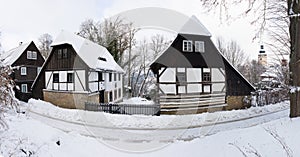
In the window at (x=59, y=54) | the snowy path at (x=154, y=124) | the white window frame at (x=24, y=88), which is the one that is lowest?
the snowy path at (x=154, y=124)

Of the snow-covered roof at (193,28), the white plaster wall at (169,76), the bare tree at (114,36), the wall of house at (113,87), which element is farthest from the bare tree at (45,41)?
the snow-covered roof at (193,28)

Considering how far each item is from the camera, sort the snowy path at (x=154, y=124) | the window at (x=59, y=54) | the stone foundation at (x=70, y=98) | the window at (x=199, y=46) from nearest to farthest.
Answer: the snowy path at (x=154, y=124) < the window at (x=199, y=46) < the stone foundation at (x=70, y=98) < the window at (x=59, y=54)

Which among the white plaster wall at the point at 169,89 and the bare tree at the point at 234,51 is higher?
the bare tree at the point at 234,51

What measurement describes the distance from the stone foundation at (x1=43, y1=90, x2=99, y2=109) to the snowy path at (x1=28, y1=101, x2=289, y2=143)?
2.32m

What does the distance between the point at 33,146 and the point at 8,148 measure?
92 cm

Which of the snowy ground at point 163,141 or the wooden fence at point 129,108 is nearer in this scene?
the snowy ground at point 163,141

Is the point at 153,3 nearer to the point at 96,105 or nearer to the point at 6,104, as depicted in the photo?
the point at 96,105

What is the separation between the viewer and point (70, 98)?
20.2 meters

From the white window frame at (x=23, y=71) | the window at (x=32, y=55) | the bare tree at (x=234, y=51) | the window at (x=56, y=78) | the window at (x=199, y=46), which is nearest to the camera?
the window at (x=199, y=46)

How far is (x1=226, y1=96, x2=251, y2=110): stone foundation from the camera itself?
18.2 m

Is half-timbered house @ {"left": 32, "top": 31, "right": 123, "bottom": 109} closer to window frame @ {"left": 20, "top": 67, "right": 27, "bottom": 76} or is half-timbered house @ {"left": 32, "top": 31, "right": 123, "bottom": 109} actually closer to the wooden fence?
the wooden fence

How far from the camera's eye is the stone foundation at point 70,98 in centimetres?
1980

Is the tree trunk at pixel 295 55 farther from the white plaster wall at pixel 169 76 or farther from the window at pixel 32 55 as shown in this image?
the window at pixel 32 55

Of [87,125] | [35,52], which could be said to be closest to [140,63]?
[35,52]
